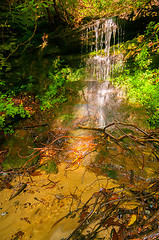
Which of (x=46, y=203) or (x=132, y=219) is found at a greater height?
(x=132, y=219)

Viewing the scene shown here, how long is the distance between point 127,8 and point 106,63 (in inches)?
94.8

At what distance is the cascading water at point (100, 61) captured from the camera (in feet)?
18.3

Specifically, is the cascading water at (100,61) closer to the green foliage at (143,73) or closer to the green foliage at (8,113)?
the green foliage at (143,73)

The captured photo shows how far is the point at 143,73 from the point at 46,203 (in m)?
5.49

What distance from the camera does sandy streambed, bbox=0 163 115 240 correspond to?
1930 millimetres

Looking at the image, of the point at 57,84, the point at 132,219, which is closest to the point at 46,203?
the point at 132,219

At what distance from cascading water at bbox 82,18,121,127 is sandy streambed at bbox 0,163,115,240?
9.55 feet

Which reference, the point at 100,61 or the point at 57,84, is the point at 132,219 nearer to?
the point at 57,84

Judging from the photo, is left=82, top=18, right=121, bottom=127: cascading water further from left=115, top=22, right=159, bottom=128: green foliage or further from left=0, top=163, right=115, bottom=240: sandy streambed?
left=0, top=163, right=115, bottom=240: sandy streambed

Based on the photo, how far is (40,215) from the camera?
7.23 ft

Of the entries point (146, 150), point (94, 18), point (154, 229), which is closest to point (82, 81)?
point (94, 18)

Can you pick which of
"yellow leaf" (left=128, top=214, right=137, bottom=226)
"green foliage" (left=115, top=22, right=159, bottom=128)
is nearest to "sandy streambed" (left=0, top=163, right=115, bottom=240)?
"yellow leaf" (left=128, top=214, right=137, bottom=226)

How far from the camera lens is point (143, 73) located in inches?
207

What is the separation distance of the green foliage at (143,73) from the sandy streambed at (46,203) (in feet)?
10.4
